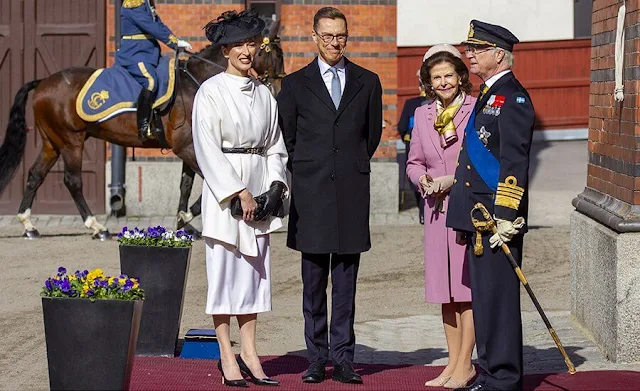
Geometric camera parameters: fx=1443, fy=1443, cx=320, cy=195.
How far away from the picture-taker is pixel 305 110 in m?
8.58

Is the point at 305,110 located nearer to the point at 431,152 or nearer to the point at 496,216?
the point at 431,152

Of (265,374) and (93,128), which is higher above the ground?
(93,128)

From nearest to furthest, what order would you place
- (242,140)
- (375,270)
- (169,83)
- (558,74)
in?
(242,140) → (375,270) → (169,83) → (558,74)

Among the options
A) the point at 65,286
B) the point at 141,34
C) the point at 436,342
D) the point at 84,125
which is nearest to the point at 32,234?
the point at 84,125

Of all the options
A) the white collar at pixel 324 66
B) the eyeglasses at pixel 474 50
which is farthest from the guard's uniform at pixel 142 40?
the eyeglasses at pixel 474 50

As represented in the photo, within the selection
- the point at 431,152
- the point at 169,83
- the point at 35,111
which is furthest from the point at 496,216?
the point at 35,111

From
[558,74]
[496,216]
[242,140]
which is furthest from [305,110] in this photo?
[558,74]

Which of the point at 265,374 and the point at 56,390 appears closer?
the point at 56,390

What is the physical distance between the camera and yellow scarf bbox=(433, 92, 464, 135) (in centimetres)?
842

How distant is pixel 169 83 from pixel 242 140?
24.1 feet

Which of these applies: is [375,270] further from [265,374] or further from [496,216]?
[496,216]

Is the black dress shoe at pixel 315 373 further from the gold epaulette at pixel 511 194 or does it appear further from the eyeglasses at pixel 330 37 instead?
the eyeglasses at pixel 330 37

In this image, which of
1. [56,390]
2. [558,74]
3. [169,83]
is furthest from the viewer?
[558,74]

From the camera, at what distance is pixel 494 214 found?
764 centimetres
